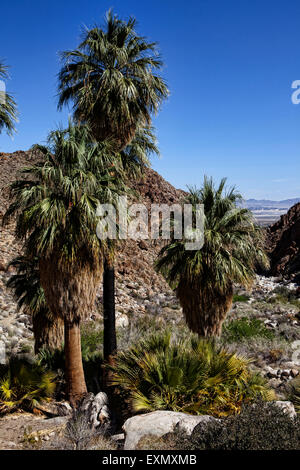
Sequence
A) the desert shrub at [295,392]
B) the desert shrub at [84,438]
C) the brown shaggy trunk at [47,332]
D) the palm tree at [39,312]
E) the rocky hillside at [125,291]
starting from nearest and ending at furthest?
the desert shrub at [84,438] < the desert shrub at [295,392] < the palm tree at [39,312] < the brown shaggy trunk at [47,332] < the rocky hillside at [125,291]

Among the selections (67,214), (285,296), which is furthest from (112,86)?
(285,296)

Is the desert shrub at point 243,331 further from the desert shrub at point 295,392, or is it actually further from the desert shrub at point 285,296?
the desert shrub at point 285,296

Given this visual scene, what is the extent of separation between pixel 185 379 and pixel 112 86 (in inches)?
321

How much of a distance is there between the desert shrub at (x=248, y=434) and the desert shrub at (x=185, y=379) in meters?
1.21

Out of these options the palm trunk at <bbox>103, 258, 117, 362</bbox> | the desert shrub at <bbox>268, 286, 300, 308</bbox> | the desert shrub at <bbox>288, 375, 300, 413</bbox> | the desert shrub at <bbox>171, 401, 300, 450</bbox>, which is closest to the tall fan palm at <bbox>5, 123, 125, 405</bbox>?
the palm trunk at <bbox>103, 258, 117, 362</bbox>

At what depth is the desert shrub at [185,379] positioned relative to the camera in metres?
7.41

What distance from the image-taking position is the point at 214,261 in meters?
11.0

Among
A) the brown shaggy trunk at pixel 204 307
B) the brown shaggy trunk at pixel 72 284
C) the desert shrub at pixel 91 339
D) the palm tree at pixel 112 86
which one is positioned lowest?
the desert shrub at pixel 91 339

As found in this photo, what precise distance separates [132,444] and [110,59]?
10327mm

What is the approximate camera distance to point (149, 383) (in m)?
7.89

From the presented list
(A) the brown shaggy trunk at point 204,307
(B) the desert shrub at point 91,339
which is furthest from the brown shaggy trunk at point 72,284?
(B) the desert shrub at point 91,339

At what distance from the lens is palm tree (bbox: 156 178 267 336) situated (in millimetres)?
11062
